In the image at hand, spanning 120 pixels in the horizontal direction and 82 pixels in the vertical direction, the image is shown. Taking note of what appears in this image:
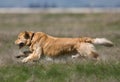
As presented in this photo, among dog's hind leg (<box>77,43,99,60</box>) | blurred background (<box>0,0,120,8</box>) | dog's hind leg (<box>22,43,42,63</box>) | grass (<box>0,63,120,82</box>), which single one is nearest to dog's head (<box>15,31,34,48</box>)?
dog's hind leg (<box>22,43,42,63</box>)

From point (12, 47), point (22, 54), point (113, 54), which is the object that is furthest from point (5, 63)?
point (12, 47)

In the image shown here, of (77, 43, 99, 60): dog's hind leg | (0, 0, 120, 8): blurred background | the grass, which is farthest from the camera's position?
→ (0, 0, 120, 8): blurred background

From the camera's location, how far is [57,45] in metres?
16.8

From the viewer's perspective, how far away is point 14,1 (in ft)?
351

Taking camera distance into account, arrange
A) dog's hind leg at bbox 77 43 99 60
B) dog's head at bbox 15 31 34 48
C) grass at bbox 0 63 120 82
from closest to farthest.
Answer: grass at bbox 0 63 120 82 < dog's hind leg at bbox 77 43 99 60 < dog's head at bbox 15 31 34 48

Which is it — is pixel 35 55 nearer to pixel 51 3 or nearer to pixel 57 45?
pixel 57 45

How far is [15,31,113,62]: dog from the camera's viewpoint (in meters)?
16.6

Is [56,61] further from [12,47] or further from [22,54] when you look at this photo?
[12,47]

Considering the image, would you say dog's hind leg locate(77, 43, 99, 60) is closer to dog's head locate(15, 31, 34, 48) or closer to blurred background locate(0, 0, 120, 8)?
dog's head locate(15, 31, 34, 48)

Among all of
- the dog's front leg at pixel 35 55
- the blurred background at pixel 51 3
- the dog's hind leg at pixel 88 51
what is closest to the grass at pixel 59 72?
the dog's front leg at pixel 35 55

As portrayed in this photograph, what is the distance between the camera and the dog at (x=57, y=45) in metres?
16.6

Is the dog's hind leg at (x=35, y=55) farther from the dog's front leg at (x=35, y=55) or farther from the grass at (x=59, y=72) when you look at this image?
the grass at (x=59, y=72)

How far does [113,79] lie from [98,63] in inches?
51.9

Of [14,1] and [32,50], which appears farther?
[14,1]
